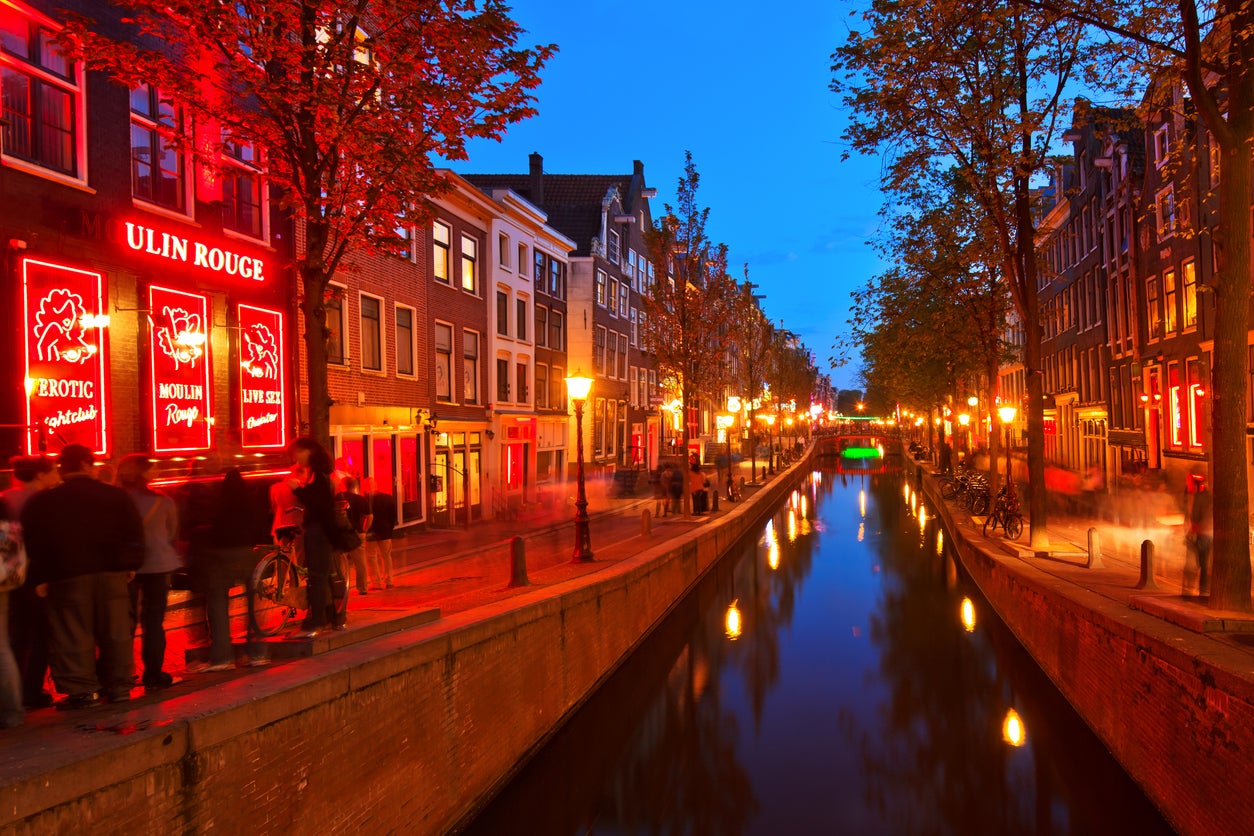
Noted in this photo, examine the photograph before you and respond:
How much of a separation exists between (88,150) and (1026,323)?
627 inches

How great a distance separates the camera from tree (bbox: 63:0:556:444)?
9.84 metres

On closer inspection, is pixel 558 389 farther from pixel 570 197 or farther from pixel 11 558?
pixel 11 558

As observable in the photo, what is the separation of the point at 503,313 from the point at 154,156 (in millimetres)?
16141

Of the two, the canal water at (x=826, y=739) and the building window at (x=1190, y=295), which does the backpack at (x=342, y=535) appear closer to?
the canal water at (x=826, y=739)

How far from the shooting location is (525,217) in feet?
99.6

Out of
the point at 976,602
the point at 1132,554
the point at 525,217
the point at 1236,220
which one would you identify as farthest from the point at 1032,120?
the point at 525,217

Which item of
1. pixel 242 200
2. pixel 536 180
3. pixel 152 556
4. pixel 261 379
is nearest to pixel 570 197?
pixel 536 180

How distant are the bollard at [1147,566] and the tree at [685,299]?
17240mm

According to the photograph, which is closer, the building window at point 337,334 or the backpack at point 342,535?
the backpack at point 342,535

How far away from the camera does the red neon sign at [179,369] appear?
536 inches

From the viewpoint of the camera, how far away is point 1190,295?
29344 mm

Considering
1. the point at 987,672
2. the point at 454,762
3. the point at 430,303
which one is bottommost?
the point at 987,672

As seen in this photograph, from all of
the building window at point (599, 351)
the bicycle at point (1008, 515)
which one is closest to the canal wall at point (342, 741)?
the bicycle at point (1008, 515)

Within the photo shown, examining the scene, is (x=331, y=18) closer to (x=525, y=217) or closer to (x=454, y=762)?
(x=454, y=762)
